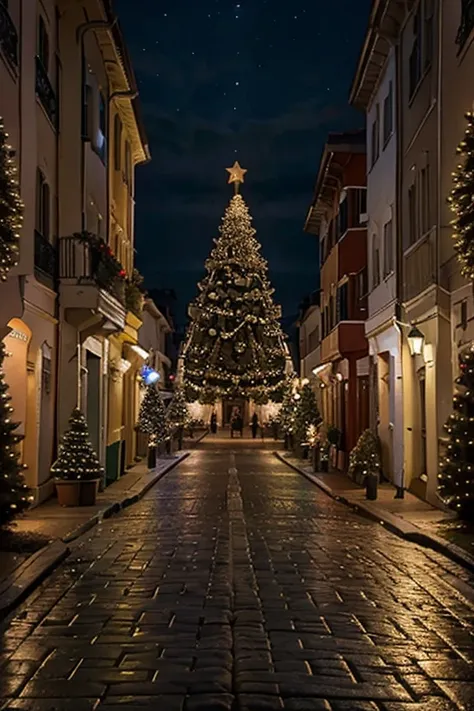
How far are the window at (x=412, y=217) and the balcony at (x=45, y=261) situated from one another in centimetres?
764

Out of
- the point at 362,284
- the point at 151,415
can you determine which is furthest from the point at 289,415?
the point at 362,284

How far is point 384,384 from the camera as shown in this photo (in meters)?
28.5

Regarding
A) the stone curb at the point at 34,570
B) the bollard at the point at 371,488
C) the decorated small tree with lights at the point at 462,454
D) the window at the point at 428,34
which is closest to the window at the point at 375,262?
the bollard at the point at 371,488

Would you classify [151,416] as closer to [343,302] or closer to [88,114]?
[343,302]

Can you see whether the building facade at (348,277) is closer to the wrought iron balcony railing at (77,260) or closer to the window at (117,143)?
the window at (117,143)

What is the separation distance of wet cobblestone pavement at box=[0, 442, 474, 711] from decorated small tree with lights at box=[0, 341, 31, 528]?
3.39 feet

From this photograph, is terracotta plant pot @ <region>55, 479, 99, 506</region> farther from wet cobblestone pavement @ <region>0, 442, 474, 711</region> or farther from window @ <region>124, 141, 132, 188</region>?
window @ <region>124, 141, 132, 188</region>

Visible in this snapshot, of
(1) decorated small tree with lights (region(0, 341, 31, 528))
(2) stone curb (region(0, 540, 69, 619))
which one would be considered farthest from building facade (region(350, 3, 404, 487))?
(2) stone curb (region(0, 540, 69, 619))

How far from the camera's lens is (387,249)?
26.9 m

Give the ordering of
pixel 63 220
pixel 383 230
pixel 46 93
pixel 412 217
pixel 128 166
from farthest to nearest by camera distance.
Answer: pixel 128 166
pixel 383 230
pixel 412 217
pixel 63 220
pixel 46 93

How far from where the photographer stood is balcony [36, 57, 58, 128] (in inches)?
767

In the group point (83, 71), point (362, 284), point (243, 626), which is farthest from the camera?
point (362, 284)

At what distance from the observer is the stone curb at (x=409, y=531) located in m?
12.9

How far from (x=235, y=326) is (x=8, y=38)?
52.3 meters
